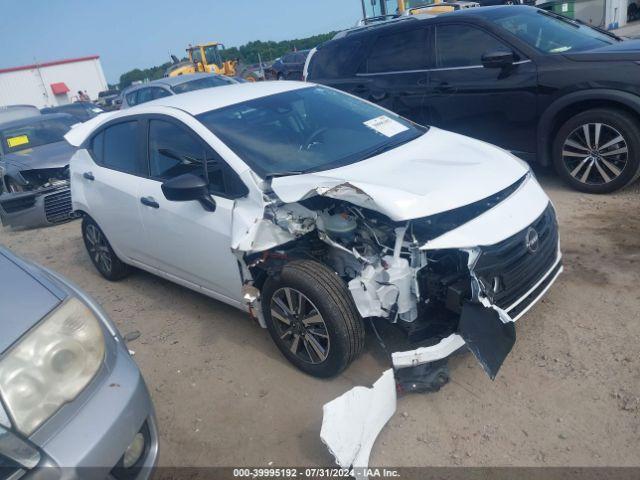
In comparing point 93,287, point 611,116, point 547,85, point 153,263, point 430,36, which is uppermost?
point 430,36

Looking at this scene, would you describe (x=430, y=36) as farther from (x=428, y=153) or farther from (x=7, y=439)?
(x=7, y=439)

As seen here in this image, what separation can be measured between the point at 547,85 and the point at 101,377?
4618 millimetres

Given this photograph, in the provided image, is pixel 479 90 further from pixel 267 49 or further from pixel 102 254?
pixel 267 49

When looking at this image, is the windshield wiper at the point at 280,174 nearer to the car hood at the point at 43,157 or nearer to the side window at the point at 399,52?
the side window at the point at 399,52

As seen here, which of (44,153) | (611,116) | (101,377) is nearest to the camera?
(101,377)

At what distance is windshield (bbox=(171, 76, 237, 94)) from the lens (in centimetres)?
1005

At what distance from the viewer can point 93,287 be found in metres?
4.96

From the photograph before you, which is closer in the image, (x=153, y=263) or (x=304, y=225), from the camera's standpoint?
(x=304, y=225)

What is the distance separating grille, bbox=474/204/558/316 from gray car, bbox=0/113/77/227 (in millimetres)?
6753

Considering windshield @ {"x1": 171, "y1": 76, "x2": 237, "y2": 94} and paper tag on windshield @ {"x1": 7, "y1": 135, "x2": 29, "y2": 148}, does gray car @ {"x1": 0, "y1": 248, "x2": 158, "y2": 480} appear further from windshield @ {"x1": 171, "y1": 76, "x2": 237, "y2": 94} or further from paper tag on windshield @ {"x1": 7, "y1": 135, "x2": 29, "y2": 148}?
windshield @ {"x1": 171, "y1": 76, "x2": 237, "y2": 94}

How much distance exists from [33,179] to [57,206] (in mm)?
649

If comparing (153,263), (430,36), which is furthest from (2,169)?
(430,36)

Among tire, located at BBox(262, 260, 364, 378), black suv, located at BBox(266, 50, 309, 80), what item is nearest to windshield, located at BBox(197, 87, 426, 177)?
tire, located at BBox(262, 260, 364, 378)

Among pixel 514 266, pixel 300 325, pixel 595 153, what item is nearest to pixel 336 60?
pixel 595 153
